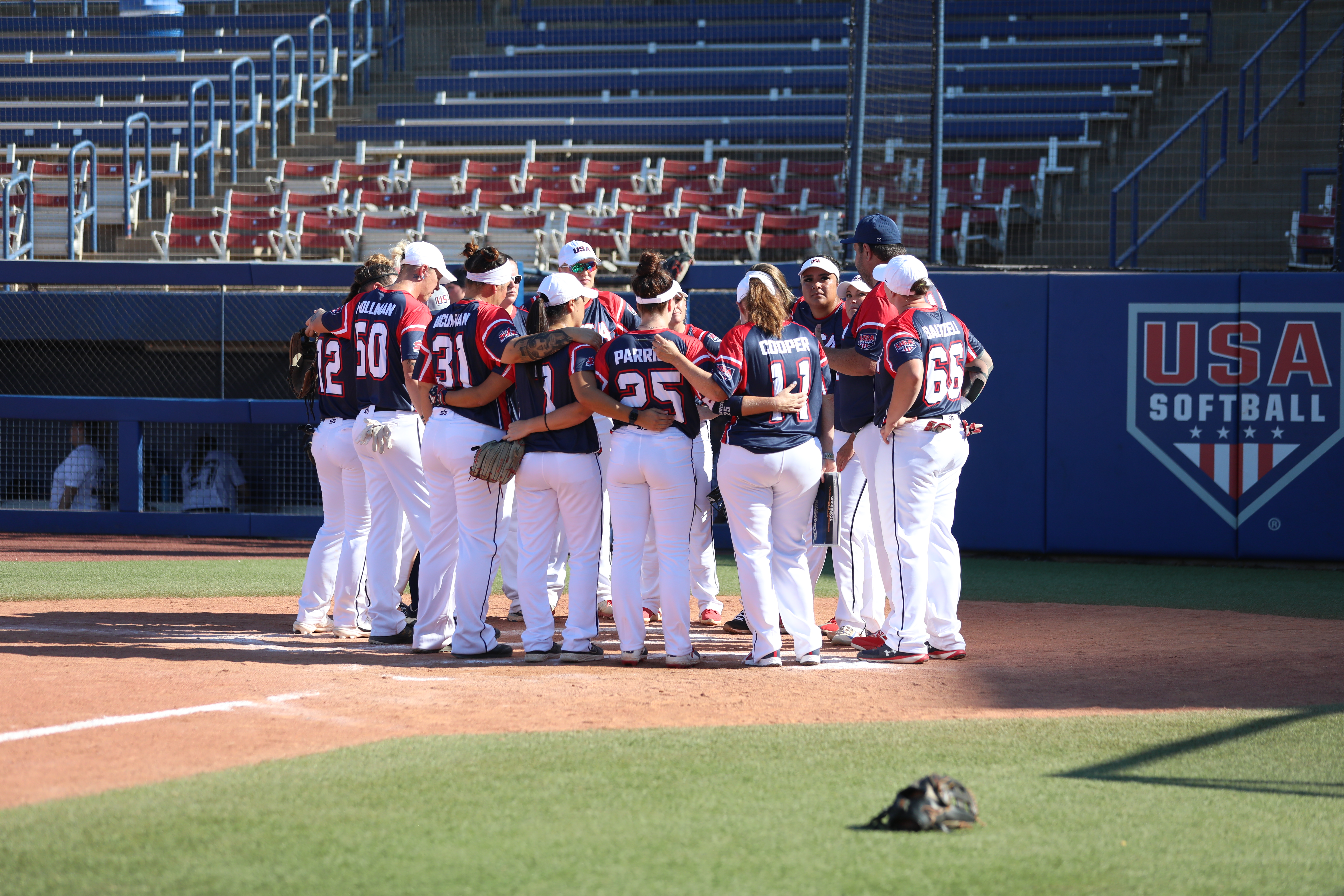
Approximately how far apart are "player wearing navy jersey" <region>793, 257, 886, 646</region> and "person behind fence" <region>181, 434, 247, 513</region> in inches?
276

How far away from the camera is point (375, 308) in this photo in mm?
6594

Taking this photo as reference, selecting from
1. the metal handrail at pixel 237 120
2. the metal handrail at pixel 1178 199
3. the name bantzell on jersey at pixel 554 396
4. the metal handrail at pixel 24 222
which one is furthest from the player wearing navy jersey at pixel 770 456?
the metal handrail at pixel 237 120

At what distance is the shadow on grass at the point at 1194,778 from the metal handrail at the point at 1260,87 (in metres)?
10.1

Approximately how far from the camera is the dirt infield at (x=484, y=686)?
4.59 m

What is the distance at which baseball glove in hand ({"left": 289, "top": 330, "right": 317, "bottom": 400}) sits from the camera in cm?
725

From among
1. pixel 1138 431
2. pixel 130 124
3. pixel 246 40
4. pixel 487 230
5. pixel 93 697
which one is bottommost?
pixel 93 697

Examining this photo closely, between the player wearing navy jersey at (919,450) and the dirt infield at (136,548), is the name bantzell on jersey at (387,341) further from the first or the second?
the dirt infield at (136,548)

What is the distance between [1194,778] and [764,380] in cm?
250

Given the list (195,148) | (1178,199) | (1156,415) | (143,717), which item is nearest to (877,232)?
(143,717)

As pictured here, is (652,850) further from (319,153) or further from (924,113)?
(319,153)

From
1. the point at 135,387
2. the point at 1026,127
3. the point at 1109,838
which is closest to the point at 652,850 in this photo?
the point at 1109,838

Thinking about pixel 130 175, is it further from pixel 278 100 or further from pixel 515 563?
pixel 515 563

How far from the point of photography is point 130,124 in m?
16.1

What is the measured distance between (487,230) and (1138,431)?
26.1 ft
